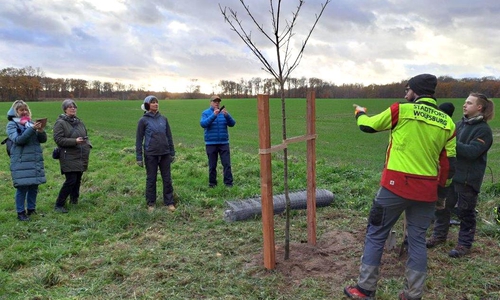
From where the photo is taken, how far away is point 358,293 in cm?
368

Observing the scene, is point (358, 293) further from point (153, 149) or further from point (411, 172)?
point (153, 149)

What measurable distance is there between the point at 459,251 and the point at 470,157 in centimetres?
116

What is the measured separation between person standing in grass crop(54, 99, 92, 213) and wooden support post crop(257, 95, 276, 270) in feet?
12.9

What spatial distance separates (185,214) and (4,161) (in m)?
8.23

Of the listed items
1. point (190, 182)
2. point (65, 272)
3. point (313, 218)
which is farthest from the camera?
point (190, 182)

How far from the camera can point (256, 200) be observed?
651 centimetres

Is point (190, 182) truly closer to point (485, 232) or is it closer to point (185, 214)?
point (185, 214)

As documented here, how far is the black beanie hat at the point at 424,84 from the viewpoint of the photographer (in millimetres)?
3438

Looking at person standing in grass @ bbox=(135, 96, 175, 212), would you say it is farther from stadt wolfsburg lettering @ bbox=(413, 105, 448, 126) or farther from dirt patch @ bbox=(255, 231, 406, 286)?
stadt wolfsburg lettering @ bbox=(413, 105, 448, 126)

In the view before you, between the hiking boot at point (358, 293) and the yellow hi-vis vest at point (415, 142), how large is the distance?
1.02 metres

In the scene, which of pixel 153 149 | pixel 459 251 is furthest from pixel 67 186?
pixel 459 251

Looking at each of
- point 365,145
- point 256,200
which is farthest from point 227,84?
point 256,200

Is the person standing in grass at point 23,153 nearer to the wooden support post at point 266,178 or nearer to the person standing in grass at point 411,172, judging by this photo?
the wooden support post at point 266,178

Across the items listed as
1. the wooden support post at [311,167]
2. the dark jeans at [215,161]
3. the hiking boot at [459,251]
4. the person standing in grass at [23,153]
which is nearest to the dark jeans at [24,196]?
the person standing in grass at [23,153]
